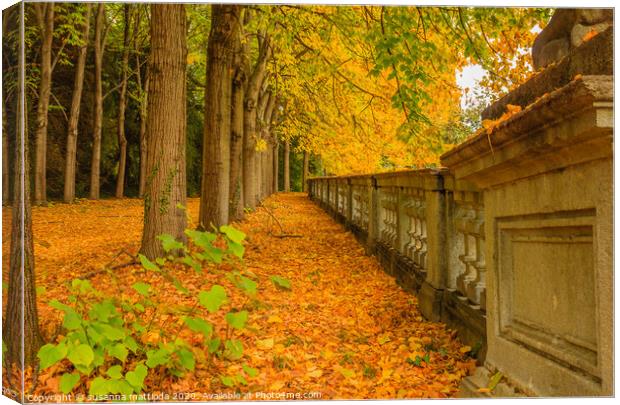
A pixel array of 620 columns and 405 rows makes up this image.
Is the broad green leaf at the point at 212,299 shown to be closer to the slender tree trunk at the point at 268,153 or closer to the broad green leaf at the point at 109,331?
the broad green leaf at the point at 109,331

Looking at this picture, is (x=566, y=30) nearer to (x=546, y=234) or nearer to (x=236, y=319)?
(x=546, y=234)

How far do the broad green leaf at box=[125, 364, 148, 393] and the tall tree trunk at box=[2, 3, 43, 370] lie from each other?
0.76m

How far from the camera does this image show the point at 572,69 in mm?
2400

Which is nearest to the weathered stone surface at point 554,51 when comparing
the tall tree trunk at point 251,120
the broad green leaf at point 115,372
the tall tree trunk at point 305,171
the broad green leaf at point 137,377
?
the broad green leaf at point 137,377

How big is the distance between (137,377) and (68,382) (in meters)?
0.39

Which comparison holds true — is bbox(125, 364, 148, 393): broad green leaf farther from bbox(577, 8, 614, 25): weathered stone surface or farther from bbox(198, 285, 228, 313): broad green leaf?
Result: bbox(577, 8, 614, 25): weathered stone surface

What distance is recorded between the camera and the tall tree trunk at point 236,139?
9.56m

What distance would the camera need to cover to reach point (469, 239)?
3674 millimetres

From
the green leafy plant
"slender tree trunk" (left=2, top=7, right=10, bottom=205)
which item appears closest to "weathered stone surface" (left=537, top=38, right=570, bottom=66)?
the green leafy plant

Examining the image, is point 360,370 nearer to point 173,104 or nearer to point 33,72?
point 33,72

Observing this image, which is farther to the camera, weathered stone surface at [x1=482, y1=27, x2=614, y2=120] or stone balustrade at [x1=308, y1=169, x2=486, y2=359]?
stone balustrade at [x1=308, y1=169, x2=486, y2=359]

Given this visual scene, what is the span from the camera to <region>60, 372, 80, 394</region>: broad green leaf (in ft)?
9.24

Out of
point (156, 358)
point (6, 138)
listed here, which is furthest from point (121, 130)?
point (156, 358)

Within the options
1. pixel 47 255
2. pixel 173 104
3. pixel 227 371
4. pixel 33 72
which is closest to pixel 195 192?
pixel 173 104
